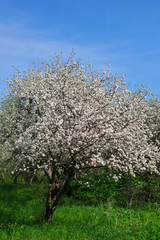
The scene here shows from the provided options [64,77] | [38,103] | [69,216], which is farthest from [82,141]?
[64,77]

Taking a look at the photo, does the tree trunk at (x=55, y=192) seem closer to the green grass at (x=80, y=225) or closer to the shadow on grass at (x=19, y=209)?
the green grass at (x=80, y=225)

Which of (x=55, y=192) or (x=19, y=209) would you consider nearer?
(x=55, y=192)

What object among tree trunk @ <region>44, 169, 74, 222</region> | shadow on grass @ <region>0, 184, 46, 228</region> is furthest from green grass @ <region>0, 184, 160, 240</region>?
tree trunk @ <region>44, 169, 74, 222</region>

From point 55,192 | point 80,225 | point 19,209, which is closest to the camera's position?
point 80,225

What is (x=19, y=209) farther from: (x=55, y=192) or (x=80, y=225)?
(x=80, y=225)

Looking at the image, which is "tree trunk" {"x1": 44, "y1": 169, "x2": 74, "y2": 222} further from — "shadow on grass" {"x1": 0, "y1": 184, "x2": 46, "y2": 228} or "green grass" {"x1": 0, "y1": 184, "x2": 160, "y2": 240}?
"shadow on grass" {"x1": 0, "y1": 184, "x2": 46, "y2": 228}

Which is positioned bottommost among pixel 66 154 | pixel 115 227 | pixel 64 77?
pixel 115 227

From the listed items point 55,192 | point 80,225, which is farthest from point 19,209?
point 80,225

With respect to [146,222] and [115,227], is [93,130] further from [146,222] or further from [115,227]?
[146,222]

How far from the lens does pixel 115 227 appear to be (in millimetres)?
10102

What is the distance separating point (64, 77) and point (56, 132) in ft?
21.0

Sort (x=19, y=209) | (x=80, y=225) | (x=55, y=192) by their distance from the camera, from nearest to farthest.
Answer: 1. (x=80, y=225)
2. (x=55, y=192)
3. (x=19, y=209)

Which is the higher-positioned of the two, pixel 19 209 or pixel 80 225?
pixel 19 209

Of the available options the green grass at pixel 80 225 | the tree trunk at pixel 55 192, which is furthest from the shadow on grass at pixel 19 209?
the tree trunk at pixel 55 192
